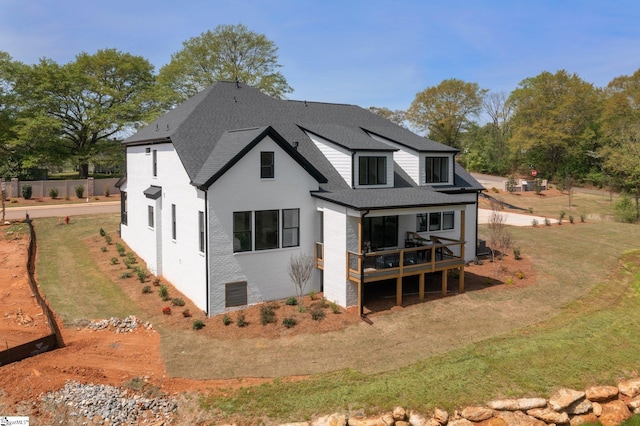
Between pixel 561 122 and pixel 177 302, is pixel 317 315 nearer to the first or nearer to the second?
pixel 177 302

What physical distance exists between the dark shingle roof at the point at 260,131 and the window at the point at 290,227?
6.53ft

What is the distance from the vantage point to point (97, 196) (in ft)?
167

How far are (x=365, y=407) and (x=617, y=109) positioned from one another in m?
71.3

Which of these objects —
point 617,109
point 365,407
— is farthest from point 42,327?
point 617,109

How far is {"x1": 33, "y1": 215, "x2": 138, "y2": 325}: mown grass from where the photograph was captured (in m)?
18.4

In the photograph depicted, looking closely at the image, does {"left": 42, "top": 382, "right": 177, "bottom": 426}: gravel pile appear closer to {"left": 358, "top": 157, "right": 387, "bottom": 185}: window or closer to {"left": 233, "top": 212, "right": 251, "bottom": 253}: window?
{"left": 233, "top": 212, "right": 251, "bottom": 253}: window

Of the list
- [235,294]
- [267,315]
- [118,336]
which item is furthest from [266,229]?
[118,336]

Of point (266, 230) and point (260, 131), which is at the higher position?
point (260, 131)

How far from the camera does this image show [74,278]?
22.6m

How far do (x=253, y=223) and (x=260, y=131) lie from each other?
3816 mm

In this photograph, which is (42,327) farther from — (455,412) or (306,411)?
(455,412)

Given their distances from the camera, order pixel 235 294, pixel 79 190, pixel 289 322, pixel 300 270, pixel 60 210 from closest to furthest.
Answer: pixel 289 322, pixel 235 294, pixel 300 270, pixel 60 210, pixel 79 190

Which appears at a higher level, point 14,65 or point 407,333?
point 14,65

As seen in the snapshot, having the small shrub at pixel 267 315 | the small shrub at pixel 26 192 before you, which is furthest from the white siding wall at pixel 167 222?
the small shrub at pixel 26 192
